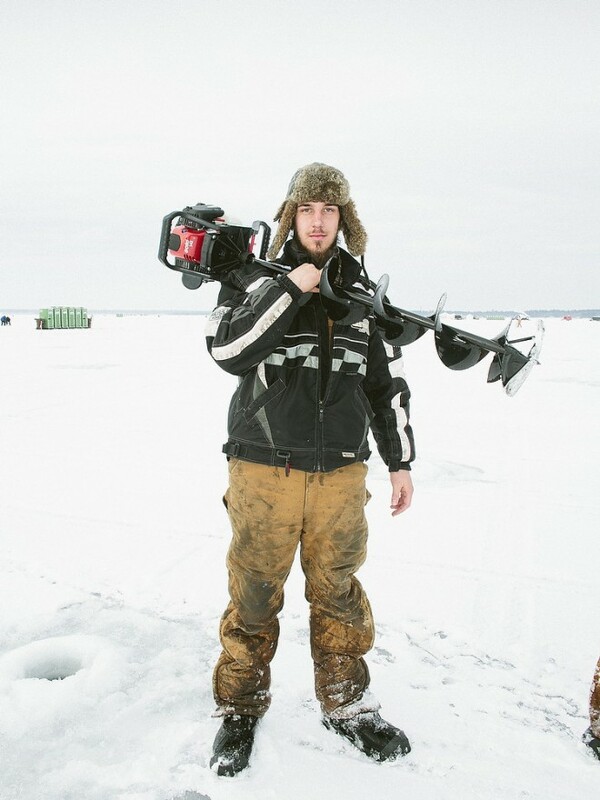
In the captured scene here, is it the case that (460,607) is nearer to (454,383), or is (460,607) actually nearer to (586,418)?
(586,418)

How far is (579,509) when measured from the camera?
14.3ft

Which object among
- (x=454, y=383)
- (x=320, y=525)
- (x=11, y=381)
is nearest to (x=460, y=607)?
(x=320, y=525)

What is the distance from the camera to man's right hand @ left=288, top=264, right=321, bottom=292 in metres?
1.81

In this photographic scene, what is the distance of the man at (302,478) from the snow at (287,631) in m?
0.16

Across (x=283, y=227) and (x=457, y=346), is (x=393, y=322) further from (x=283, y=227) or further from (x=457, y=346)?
(x=283, y=227)

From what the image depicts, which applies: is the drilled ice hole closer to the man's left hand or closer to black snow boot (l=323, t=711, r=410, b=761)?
black snow boot (l=323, t=711, r=410, b=761)

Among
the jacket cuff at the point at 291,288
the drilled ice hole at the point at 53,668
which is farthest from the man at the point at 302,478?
the drilled ice hole at the point at 53,668

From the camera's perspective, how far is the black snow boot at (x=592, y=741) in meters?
1.98

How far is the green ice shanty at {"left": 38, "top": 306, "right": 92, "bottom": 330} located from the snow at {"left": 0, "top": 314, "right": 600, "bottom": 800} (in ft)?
96.1

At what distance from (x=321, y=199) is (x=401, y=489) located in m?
1.26

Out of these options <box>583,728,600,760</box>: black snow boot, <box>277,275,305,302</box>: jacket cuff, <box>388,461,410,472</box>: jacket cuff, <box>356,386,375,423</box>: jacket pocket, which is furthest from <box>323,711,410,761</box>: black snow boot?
<box>277,275,305,302</box>: jacket cuff

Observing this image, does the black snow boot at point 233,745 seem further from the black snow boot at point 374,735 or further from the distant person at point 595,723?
the distant person at point 595,723

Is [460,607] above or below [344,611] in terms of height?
below

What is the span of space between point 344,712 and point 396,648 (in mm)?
628
